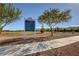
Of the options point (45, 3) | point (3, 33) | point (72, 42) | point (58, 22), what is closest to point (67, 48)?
point (72, 42)

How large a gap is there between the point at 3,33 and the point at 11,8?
29 centimetres

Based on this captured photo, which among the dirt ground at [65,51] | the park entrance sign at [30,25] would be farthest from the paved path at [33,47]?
the park entrance sign at [30,25]

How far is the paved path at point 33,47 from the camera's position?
9.46 feet

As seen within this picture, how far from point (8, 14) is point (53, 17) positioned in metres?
0.50

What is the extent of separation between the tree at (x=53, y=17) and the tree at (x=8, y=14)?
255 millimetres

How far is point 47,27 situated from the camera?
2932 mm

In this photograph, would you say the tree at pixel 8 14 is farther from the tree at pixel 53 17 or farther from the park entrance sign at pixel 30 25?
the tree at pixel 53 17

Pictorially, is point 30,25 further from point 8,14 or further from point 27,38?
point 8,14

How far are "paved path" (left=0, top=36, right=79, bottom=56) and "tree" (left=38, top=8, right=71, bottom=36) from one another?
0.19 metres

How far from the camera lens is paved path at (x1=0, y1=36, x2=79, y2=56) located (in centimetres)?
288

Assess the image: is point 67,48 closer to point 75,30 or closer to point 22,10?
point 75,30

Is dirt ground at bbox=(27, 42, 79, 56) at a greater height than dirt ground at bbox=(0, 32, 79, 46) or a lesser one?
lesser

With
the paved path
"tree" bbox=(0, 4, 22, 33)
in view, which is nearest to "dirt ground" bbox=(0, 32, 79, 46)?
the paved path

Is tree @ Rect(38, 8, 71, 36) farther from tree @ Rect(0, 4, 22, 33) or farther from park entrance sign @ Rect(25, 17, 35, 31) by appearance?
tree @ Rect(0, 4, 22, 33)
